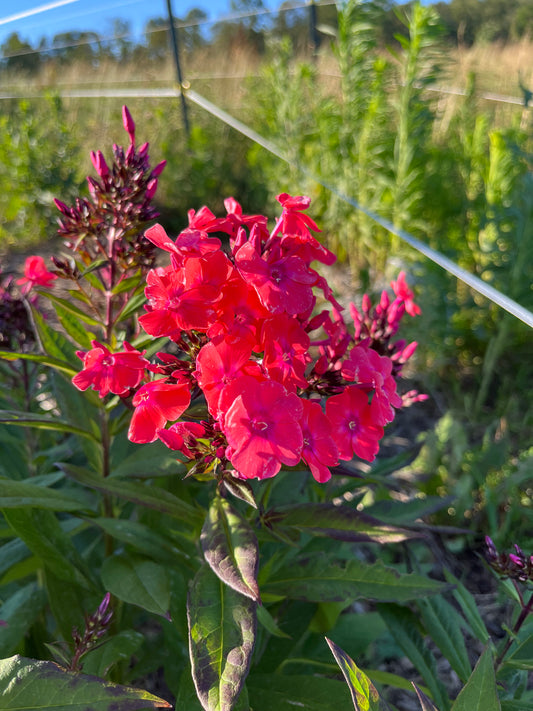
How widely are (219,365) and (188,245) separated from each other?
20cm

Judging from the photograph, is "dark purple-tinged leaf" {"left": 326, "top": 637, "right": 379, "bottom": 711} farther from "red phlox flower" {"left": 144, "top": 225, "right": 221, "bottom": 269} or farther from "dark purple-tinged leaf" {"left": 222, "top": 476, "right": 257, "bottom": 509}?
"red phlox flower" {"left": 144, "top": 225, "right": 221, "bottom": 269}

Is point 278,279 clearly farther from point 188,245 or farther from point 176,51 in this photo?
point 176,51

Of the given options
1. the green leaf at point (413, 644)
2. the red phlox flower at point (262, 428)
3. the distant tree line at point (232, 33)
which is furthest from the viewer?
the distant tree line at point (232, 33)

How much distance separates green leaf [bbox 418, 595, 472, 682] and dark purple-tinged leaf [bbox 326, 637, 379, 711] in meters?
0.44

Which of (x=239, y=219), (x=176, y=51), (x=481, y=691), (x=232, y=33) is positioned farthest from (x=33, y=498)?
(x=232, y=33)

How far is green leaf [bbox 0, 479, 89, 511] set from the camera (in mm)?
1048

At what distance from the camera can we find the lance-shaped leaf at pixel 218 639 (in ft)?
2.68

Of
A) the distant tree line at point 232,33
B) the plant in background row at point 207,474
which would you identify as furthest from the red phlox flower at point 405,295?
the distant tree line at point 232,33

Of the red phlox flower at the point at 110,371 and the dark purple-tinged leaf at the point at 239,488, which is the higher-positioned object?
the red phlox flower at the point at 110,371

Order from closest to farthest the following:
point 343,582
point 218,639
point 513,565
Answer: point 218,639
point 513,565
point 343,582

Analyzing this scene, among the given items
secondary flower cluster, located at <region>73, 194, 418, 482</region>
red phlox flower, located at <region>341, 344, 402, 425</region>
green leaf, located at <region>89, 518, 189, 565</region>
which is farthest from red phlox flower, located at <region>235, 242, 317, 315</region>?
green leaf, located at <region>89, 518, 189, 565</region>

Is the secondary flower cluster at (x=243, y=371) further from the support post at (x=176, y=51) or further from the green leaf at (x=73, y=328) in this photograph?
the support post at (x=176, y=51)

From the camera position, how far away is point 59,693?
802 millimetres

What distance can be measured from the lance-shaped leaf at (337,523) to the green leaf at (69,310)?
19.7 inches
